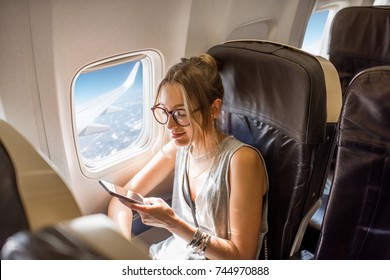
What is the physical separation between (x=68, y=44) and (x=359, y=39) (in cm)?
175

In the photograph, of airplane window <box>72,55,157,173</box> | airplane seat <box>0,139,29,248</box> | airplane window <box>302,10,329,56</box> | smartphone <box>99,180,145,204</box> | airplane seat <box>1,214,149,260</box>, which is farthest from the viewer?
airplane window <box>302,10,329,56</box>

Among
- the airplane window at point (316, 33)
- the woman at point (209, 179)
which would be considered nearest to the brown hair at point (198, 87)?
the woman at point (209, 179)

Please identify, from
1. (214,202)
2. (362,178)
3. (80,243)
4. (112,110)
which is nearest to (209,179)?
(214,202)

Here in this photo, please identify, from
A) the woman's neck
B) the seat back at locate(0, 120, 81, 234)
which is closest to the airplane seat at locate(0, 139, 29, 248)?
the seat back at locate(0, 120, 81, 234)

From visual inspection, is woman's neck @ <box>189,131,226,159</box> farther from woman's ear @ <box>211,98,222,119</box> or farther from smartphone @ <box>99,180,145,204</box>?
smartphone @ <box>99,180,145,204</box>

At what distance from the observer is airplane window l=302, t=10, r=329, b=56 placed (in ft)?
9.57

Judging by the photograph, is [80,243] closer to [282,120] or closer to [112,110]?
[282,120]

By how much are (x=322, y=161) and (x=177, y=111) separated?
0.55m

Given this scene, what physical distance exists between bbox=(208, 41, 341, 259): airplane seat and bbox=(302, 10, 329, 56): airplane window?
1.74m

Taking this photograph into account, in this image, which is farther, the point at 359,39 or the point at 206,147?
the point at 359,39

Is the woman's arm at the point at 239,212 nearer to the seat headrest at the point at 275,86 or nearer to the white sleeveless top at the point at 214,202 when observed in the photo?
the white sleeveless top at the point at 214,202

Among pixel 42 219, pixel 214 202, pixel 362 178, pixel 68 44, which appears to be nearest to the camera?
pixel 42 219

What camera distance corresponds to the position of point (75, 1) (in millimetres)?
1142

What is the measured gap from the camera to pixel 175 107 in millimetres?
1282
